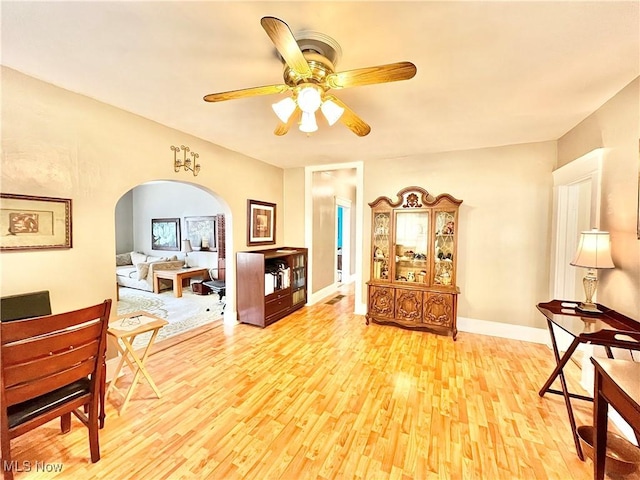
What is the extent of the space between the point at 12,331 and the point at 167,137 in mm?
2320

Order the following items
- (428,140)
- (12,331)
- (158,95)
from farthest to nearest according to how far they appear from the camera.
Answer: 1. (428,140)
2. (158,95)
3. (12,331)

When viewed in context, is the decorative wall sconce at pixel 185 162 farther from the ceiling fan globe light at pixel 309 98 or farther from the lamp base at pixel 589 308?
the lamp base at pixel 589 308

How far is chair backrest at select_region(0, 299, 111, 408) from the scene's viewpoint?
1.27 meters

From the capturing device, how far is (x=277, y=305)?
414 cm

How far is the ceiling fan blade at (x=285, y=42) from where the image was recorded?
106 centimetres

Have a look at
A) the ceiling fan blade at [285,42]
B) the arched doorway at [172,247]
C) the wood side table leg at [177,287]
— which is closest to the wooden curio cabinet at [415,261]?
the arched doorway at [172,247]

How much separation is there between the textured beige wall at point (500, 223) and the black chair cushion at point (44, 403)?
4.14 metres

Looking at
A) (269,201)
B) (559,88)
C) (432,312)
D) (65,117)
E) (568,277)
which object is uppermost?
(559,88)

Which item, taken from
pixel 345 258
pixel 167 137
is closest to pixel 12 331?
pixel 167 137

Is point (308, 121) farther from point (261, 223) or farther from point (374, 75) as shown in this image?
point (261, 223)

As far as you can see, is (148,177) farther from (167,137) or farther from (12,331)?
(12,331)

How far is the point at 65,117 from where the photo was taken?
216 cm

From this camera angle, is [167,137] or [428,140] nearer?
[167,137]

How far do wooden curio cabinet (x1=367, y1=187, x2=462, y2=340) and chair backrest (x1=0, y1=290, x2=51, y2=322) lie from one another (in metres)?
3.46
